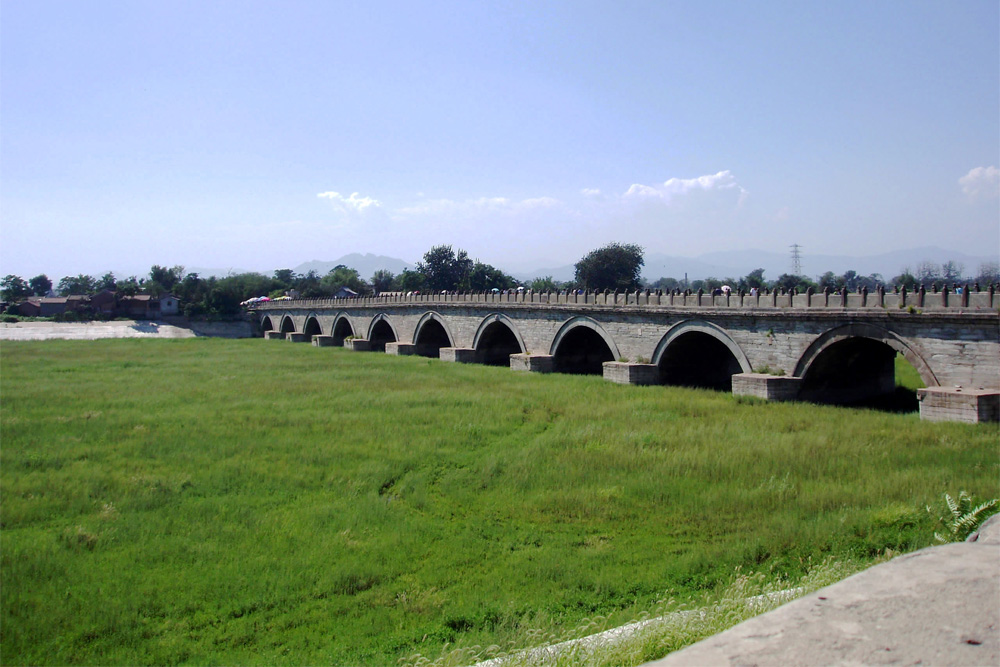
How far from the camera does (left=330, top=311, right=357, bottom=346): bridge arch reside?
53.1 metres

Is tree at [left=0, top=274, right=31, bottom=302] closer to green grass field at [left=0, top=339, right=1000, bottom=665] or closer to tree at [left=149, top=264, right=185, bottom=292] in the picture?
tree at [left=149, top=264, right=185, bottom=292]

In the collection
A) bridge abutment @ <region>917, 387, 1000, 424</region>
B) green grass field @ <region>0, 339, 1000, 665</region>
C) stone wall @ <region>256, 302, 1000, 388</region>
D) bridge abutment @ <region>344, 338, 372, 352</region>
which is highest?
stone wall @ <region>256, 302, 1000, 388</region>

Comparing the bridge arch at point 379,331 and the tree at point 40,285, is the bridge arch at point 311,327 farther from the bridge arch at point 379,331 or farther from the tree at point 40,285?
the tree at point 40,285

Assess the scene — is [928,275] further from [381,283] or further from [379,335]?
[381,283]

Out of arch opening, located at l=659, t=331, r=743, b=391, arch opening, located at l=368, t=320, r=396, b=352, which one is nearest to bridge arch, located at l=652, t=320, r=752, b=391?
arch opening, located at l=659, t=331, r=743, b=391

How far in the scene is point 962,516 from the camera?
341 inches

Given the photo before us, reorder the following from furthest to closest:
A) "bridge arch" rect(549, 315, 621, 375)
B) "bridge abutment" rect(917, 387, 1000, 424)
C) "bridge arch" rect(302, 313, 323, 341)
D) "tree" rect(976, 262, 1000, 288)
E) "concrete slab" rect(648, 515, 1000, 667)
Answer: "bridge arch" rect(302, 313, 323, 341)
"tree" rect(976, 262, 1000, 288)
"bridge arch" rect(549, 315, 621, 375)
"bridge abutment" rect(917, 387, 1000, 424)
"concrete slab" rect(648, 515, 1000, 667)

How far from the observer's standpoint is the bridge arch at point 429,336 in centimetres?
4159

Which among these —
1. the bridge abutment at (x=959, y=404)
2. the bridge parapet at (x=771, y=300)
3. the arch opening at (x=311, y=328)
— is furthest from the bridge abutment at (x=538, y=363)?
the arch opening at (x=311, y=328)

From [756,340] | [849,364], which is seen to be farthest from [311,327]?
[849,364]

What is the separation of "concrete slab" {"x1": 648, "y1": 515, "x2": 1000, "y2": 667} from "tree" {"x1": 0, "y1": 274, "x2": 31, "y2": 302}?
3980 inches

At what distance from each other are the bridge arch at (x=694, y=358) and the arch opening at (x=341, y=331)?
32.4m

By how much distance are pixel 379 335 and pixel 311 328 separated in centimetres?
1341

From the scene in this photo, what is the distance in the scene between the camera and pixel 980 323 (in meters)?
15.5
